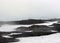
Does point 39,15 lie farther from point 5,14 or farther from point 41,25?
point 5,14

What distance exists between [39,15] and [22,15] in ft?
0.92

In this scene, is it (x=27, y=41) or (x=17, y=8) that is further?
(x=17, y=8)

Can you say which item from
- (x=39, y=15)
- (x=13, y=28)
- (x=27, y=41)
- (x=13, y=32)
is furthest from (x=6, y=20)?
(x=27, y=41)

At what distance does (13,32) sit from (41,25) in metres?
0.49

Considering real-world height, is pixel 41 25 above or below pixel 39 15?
below

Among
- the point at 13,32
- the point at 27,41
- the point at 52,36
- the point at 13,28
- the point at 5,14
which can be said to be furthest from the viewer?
the point at 5,14

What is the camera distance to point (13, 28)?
6.68 feet

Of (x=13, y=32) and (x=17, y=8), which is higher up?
(x=17, y=8)

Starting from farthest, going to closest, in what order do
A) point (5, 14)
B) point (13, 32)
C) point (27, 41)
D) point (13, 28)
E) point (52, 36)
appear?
1. point (5, 14)
2. point (13, 28)
3. point (13, 32)
4. point (52, 36)
5. point (27, 41)

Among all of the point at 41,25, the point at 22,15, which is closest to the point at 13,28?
the point at 22,15

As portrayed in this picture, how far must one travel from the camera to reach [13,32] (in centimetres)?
189

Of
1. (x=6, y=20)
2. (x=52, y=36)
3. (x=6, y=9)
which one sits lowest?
(x=52, y=36)

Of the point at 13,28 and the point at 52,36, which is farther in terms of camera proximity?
the point at 13,28

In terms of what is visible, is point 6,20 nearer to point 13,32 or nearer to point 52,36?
point 13,32
